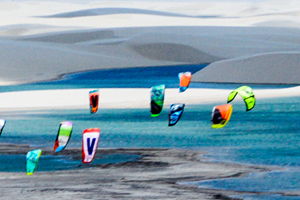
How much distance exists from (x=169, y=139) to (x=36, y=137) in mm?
1525

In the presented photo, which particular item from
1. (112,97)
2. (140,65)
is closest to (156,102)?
(112,97)

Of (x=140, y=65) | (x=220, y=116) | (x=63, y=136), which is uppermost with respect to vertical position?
(x=63, y=136)

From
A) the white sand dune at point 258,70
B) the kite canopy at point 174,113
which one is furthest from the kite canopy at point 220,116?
the white sand dune at point 258,70

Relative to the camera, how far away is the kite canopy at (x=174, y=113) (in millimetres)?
9290

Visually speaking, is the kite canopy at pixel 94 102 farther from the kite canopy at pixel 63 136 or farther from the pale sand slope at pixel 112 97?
the kite canopy at pixel 63 136

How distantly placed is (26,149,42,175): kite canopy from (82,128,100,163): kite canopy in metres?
0.43

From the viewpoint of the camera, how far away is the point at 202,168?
20.6 feet

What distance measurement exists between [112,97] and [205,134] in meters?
4.84

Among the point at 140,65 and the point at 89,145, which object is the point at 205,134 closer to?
the point at 89,145

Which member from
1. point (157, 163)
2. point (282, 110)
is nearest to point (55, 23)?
point (282, 110)

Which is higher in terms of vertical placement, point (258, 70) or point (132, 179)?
point (132, 179)

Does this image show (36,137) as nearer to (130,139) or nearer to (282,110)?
(130,139)

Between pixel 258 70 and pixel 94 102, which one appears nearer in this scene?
pixel 94 102

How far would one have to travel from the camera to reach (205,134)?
8273 mm
